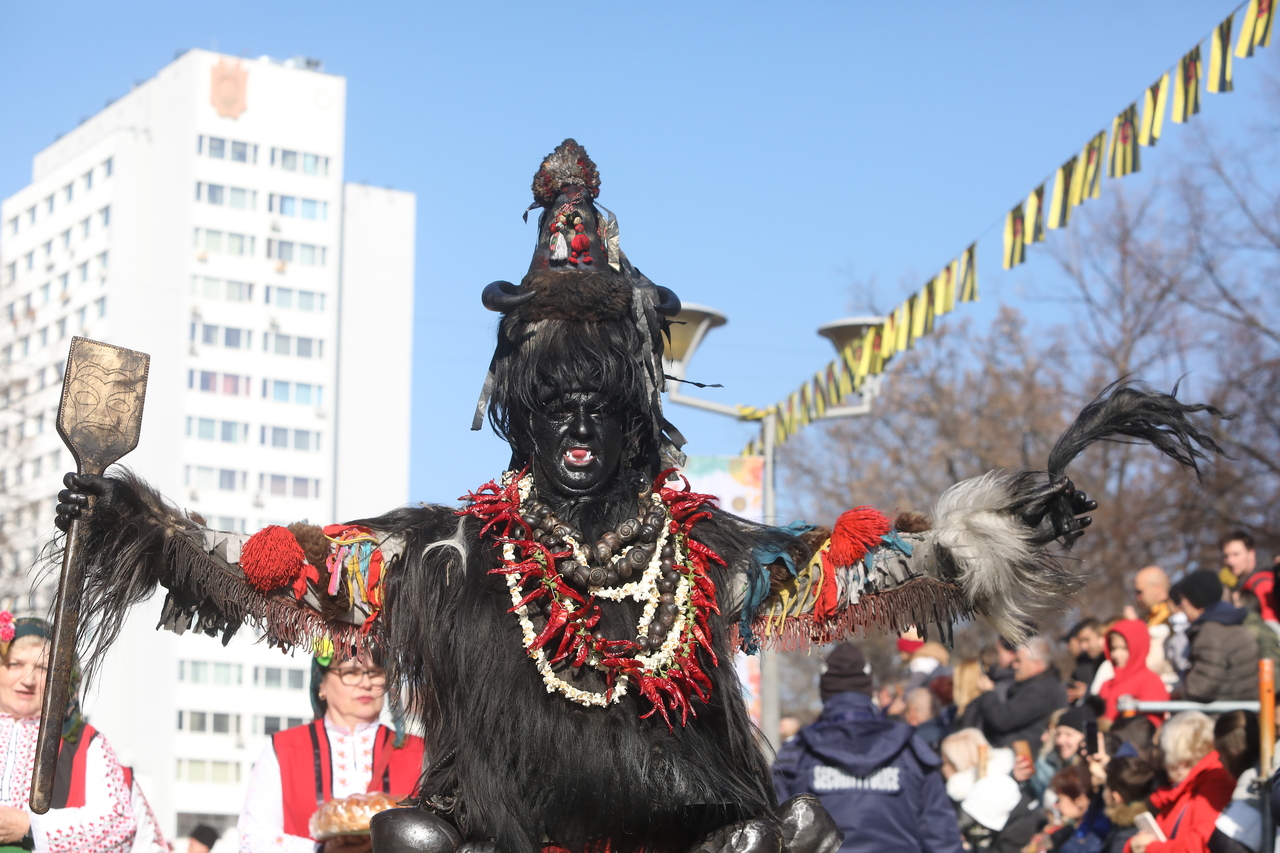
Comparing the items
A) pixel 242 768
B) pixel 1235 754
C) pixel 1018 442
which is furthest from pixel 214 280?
pixel 1235 754

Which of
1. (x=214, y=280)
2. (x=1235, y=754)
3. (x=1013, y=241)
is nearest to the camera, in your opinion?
(x=1235, y=754)

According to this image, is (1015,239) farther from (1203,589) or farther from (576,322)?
(576,322)

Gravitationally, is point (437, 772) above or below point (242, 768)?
above

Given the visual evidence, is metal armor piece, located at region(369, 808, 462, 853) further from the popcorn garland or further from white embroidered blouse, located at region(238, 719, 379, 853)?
white embroidered blouse, located at region(238, 719, 379, 853)

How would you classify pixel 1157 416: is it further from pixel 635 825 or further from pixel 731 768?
pixel 635 825

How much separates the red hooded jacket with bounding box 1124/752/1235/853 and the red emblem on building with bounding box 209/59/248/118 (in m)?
53.2

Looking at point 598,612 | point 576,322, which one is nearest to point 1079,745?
point 598,612

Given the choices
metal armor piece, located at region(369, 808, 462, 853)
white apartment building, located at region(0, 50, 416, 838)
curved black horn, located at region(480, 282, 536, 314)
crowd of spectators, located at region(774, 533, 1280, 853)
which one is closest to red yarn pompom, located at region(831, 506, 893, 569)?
crowd of spectators, located at region(774, 533, 1280, 853)

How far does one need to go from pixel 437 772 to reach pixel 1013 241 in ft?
23.4

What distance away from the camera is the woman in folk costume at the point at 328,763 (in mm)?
4918

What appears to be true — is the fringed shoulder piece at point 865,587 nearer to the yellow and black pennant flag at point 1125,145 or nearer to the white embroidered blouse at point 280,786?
the white embroidered blouse at point 280,786

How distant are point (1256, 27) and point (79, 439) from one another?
20.9 feet

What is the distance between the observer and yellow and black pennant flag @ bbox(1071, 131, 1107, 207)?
9.10 m

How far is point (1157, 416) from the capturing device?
3869 millimetres
